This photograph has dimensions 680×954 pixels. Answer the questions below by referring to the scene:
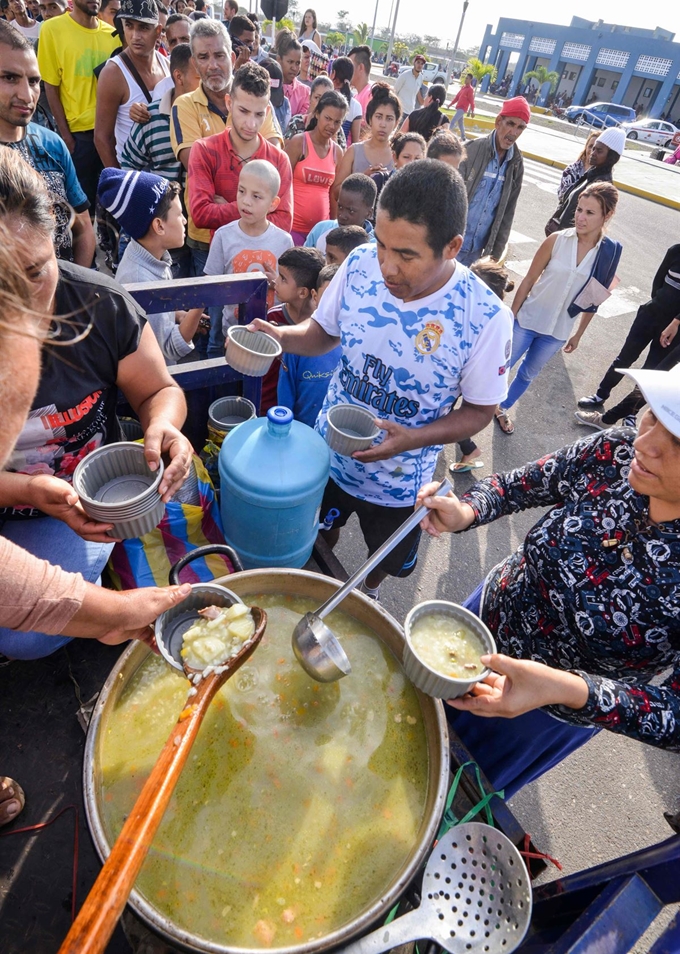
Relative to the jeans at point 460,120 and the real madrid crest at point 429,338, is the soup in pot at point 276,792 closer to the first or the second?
the real madrid crest at point 429,338

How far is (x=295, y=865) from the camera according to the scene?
1236mm

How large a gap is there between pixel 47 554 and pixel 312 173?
442 centimetres

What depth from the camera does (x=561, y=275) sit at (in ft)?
14.5

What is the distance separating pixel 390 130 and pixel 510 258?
4.31 meters

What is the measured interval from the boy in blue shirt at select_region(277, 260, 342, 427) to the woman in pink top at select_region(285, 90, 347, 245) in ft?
6.99

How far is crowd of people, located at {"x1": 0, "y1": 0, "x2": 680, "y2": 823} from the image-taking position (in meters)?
1.39

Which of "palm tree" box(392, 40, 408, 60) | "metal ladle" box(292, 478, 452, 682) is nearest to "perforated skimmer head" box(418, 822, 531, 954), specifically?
"metal ladle" box(292, 478, 452, 682)

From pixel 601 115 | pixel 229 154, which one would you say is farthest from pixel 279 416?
pixel 601 115

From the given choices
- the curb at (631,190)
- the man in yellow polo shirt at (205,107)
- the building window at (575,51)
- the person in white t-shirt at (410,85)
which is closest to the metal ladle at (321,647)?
the man in yellow polo shirt at (205,107)

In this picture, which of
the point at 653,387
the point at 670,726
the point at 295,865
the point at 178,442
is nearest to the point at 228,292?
the point at 178,442

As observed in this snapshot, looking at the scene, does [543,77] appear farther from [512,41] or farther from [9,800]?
[9,800]

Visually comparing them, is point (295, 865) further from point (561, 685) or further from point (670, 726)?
point (670, 726)

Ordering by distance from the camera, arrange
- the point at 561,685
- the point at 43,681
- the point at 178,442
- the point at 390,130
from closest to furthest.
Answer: the point at 561,685 → the point at 178,442 → the point at 43,681 → the point at 390,130

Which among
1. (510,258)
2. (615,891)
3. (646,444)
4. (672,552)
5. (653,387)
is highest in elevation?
(653,387)
